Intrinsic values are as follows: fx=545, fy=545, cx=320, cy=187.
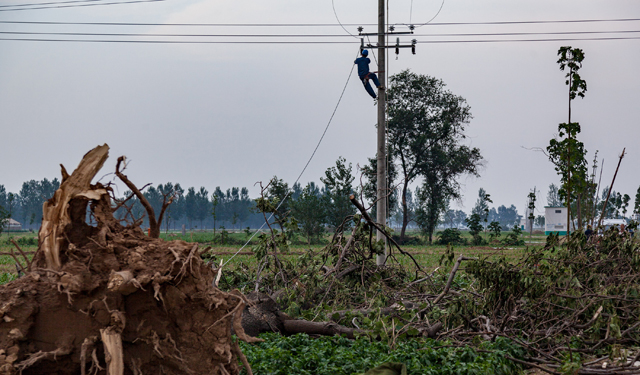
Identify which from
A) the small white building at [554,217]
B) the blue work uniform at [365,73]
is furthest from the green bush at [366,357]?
the small white building at [554,217]

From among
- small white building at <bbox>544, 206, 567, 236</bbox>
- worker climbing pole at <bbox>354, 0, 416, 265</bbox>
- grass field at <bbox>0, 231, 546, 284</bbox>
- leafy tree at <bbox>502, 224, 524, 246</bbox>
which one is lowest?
grass field at <bbox>0, 231, 546, 284</bbox>

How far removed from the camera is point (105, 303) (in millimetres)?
4316

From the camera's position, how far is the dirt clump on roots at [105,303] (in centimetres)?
427

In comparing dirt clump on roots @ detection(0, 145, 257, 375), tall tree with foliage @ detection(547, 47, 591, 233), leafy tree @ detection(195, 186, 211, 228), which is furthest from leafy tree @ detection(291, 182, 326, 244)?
leafy tree @ detection(195, 186, 211, 228)

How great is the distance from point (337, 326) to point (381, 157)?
716 cm

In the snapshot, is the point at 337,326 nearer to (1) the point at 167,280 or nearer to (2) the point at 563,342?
(2) the point at 563,342

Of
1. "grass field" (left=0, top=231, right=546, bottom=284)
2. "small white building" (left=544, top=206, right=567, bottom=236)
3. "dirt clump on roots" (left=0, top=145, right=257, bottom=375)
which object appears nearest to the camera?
"dirt clump on roots" (left=0, top=145, right=257, bottom=375)

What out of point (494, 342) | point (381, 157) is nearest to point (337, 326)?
point (494, 342)

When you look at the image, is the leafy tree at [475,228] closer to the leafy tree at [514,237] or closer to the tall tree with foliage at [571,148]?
the leafy tree at [514,237]

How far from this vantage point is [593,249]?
389 inches

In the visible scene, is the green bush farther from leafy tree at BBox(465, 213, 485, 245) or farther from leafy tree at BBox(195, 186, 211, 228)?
leafy tree at BBox(195, 186, 211, 228)

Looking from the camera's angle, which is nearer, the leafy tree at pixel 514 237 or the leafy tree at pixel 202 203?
the leafy tree at pixel 514 237

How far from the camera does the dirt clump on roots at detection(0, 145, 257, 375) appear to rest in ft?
14.0

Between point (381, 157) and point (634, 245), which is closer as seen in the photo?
point (634, 245)
